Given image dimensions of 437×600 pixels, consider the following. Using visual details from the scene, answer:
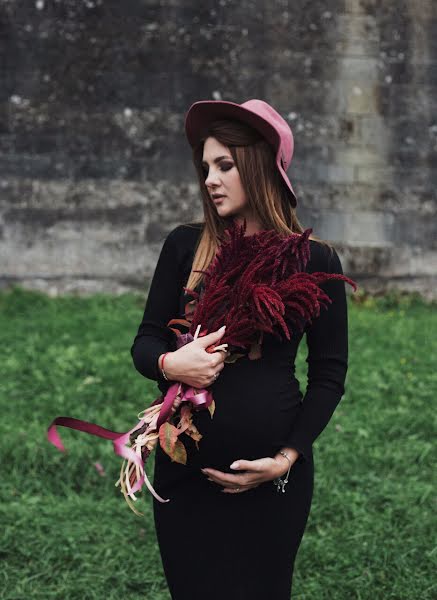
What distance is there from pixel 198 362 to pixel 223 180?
52 centimetres

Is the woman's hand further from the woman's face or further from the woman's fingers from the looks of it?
the woman's face

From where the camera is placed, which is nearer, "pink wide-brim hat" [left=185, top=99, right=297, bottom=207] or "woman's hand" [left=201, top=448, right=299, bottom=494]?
"woman's hand" [left=201, top=448, right=299, bottom=494]

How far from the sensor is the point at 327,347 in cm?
213

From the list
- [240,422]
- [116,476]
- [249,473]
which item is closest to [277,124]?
[240,422]

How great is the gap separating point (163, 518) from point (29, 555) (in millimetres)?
1692

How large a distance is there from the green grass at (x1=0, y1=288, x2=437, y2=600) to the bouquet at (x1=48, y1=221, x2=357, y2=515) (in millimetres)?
1601

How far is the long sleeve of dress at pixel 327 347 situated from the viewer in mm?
2094

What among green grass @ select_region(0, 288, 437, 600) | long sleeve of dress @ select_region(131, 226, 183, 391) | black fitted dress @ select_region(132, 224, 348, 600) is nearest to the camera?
black fitted dress @ select_region(132, 224, 348, 600)

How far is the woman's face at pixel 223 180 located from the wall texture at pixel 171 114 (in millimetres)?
5391

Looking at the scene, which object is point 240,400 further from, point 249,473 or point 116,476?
point 116,476

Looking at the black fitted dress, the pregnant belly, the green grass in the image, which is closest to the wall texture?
the green grass

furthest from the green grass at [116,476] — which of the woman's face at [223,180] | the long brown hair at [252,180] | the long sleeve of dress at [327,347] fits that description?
the woman's face at [223,180]

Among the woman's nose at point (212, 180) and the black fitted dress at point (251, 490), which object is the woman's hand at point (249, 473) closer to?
the black fitted dress at point (251, 490)

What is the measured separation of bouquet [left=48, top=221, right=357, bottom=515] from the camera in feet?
6.31
